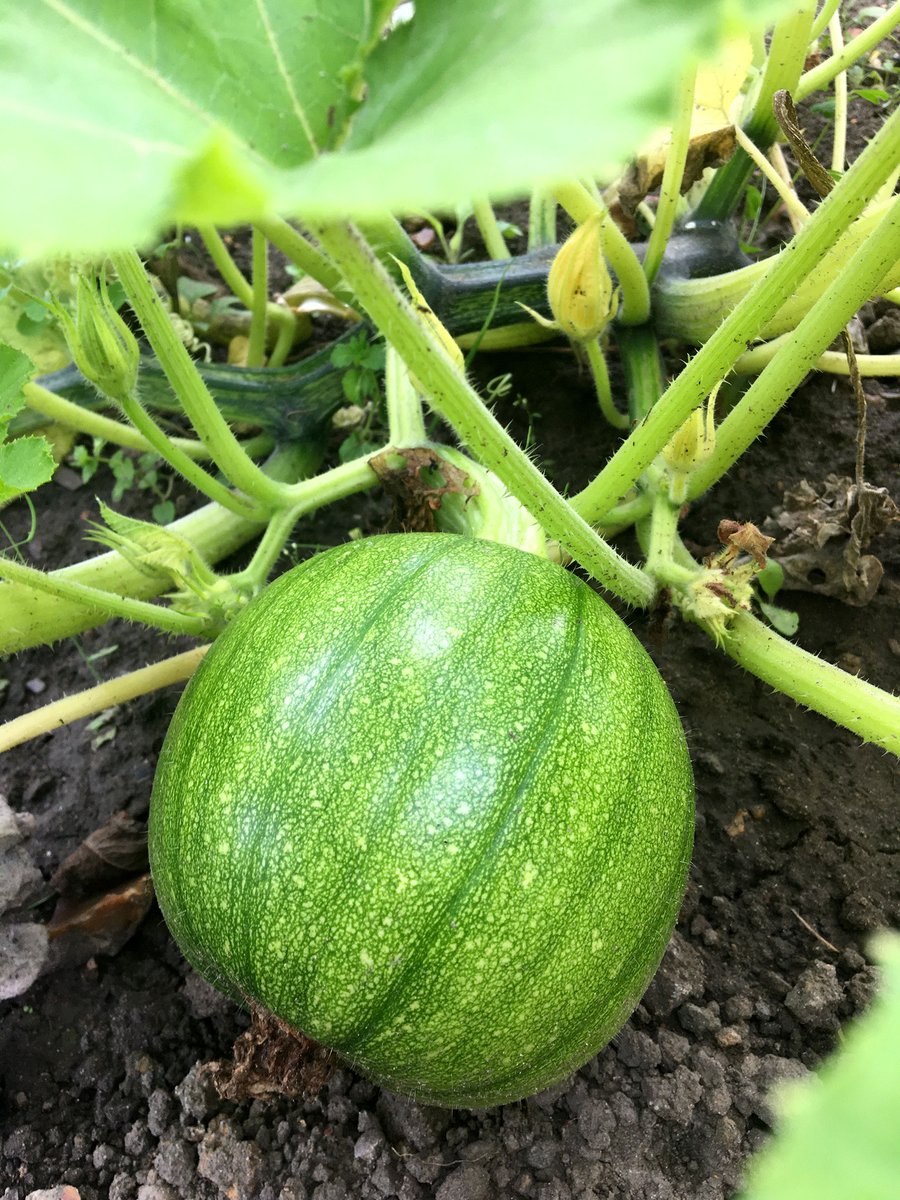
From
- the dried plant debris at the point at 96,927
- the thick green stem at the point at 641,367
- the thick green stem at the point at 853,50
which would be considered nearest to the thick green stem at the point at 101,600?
the dried plant debris at the point at 96,927

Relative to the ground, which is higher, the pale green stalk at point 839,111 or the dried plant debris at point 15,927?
the pale green stalk at point 839,111

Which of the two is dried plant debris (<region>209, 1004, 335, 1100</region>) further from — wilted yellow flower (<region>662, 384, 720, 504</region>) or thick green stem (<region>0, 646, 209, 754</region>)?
wilted yellow flower (<region>662, 384, 720, 504</region>)

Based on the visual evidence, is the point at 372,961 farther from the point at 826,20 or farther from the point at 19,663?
the point at 826,20

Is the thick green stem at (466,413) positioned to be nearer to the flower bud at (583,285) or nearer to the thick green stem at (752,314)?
the thick green stem at (752,314)

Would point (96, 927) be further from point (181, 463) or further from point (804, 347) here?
point (804, 347)

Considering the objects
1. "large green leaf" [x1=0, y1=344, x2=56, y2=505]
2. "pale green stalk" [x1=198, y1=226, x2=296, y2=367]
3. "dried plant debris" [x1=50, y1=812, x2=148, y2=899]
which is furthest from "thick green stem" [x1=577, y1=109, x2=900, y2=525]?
"pale green stalk" [x1=198, y1=226, x2=296, y2=367]

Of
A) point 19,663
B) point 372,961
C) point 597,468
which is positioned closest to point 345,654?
point 372,961
